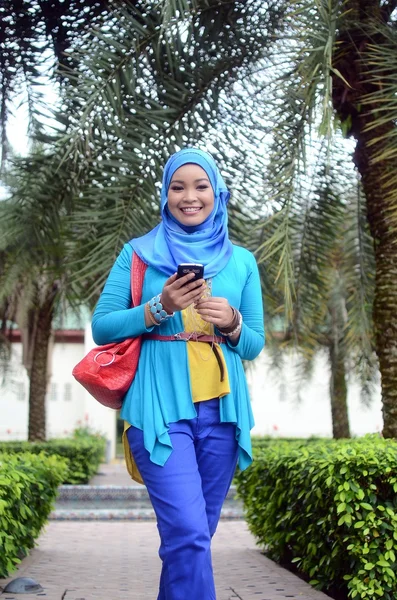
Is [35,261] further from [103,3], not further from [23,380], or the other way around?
[23,380]

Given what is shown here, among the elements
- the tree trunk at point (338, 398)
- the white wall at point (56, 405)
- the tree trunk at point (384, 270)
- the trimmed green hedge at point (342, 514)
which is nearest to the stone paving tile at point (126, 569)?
the trimmed green hedge at point (342, 514)

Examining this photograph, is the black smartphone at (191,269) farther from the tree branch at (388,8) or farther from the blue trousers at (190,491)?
the tree branch at (388,8)

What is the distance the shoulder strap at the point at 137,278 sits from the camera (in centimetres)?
301

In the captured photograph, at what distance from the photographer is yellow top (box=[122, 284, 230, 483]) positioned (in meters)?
2.85

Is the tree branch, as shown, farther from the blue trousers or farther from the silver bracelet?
the blue trousers

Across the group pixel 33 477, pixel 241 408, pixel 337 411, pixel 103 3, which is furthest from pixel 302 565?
pixel 337 411

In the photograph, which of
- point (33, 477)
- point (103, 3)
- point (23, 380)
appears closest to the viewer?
point (33, 477)

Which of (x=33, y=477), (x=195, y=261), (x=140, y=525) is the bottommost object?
(x=140, y=525)

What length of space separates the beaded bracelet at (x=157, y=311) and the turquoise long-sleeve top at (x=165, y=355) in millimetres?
45

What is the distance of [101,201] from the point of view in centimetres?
634

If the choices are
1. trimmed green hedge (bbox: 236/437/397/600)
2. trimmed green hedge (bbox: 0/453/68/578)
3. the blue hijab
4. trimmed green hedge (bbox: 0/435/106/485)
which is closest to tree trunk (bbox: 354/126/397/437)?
trimmed green hedge (bbox: 236/437/397/600)

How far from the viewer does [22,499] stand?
4.82 m

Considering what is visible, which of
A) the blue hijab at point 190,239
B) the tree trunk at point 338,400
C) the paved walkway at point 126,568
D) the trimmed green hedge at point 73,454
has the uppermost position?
the blue hijab at point 190,239

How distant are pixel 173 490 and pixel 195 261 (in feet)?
2.46
